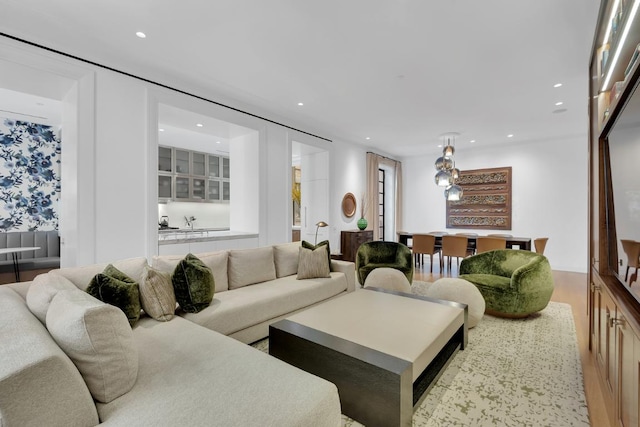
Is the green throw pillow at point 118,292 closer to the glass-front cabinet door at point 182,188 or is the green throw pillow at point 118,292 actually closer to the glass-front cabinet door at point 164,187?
the glass-front cabinet door at point 164,187

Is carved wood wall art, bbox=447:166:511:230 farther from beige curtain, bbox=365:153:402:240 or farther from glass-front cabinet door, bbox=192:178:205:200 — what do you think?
glass-front cabinet door, bbox=192:178:205:200

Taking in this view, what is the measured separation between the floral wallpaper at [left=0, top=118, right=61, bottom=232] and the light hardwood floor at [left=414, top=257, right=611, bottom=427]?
669 centimetres

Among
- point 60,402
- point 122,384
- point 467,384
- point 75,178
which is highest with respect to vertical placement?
point 75,178

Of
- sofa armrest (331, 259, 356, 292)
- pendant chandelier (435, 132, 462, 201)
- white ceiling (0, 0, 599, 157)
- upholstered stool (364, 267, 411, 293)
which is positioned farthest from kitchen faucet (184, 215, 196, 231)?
pendant chandelier (435, 132, 462, 201)

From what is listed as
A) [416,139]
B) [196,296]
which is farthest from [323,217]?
[196,296]

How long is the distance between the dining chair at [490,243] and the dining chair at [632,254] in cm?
378

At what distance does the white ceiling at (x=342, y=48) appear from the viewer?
2447 millimetres

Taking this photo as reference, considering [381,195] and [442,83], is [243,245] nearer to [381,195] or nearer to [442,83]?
[442,83]

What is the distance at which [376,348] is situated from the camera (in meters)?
1.87

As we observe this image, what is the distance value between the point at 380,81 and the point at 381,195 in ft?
16.6

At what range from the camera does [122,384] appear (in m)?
1.29

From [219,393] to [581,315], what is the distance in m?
4.13

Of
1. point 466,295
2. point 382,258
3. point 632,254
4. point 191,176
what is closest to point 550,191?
point 382,258

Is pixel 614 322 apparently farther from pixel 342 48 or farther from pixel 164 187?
pixel 164 187
